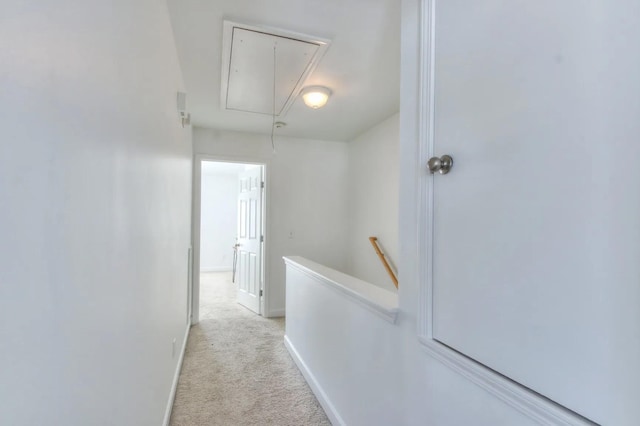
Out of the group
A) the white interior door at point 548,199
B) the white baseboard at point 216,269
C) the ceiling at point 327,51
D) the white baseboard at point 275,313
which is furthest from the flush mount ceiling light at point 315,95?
the white baseboard at point 216,269

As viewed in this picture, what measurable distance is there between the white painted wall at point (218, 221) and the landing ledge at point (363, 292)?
5663 mm

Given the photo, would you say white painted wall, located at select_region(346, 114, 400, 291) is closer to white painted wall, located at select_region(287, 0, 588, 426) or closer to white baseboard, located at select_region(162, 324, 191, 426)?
white painted wall, located at select_region(287, 0, 588, 426)

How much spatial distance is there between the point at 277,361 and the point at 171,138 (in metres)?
2.10

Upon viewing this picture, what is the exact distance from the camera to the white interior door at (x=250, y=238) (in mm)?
4082

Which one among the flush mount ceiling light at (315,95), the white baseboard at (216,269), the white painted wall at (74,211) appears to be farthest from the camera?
the white baseboard at (216,269)

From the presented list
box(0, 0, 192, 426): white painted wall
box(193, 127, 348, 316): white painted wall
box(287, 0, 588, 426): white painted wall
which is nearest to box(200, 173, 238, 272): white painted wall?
box(193, 127, 348, 316): white painted wall

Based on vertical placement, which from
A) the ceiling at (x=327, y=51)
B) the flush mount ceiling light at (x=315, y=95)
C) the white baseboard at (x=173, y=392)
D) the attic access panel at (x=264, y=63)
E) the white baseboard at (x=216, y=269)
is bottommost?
the white baseboard at (x=216, y=269)

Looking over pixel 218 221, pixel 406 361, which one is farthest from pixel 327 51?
pixel 218 221

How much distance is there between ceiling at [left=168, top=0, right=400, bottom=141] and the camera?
1.66m

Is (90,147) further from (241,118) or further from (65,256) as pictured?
(241,118)

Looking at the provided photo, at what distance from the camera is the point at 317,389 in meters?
2.18

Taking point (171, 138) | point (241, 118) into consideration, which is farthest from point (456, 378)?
point (241, 118)

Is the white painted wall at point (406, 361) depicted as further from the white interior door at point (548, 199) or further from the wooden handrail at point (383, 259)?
the wooden handrail at point (383, 259)

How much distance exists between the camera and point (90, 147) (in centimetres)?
73
